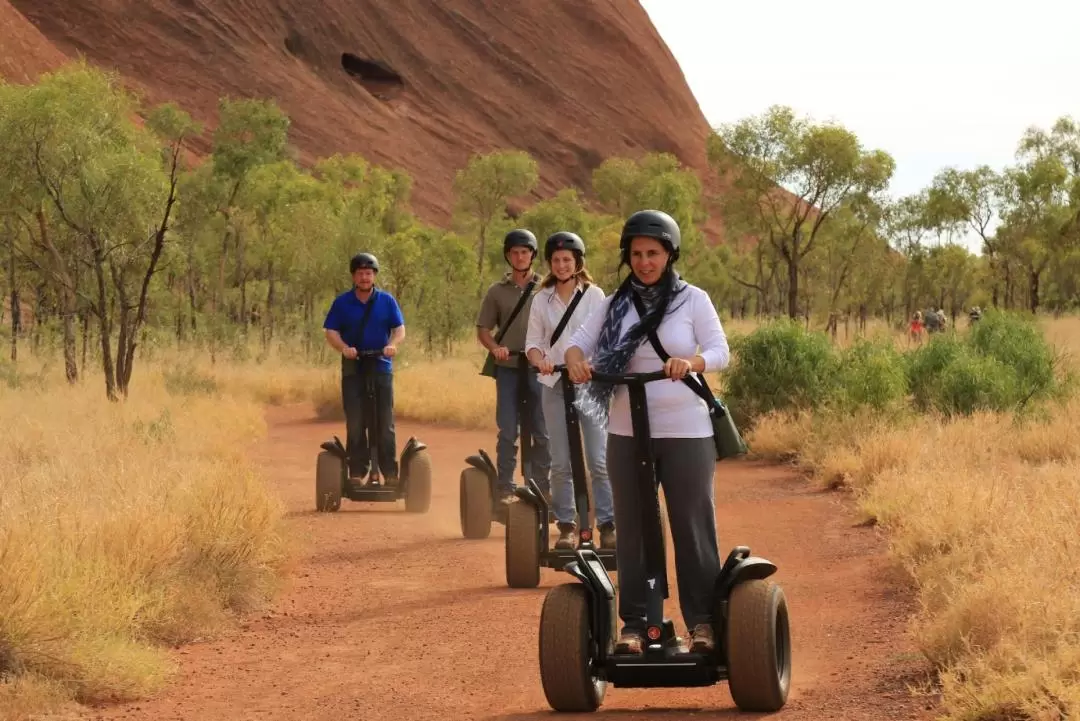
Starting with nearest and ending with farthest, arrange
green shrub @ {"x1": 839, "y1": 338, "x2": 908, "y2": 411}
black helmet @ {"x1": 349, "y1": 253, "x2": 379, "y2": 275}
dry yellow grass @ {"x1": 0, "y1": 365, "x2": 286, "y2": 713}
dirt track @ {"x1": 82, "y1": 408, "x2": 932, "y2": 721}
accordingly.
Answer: dirt track @ {"x1": 82, "y1": 408, "x2": 932, "y2": 721} → dry yellow grass @ {"x1": 0, "y1": 365, "x2": 286, "y2": 713} → black helmet @ {"x1": 349, "y1": 253, "x2": 379, "y2": 275} → green shrub @ {"x1": 839, "y1": 338, "x2": 908, "y2": 411}

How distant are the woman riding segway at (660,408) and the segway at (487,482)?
15.6 ft

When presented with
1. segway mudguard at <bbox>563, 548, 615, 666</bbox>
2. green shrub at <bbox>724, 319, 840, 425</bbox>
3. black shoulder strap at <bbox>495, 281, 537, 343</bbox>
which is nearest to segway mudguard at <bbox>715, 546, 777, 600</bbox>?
segway mudguard at <bbox>563, 548, 615, 666</bbox>

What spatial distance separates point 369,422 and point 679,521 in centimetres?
723

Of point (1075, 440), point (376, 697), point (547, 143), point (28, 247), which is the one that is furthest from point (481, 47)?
point (376, 697)

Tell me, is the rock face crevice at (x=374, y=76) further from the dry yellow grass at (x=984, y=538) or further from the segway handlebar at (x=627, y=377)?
the segway handlebar at (x=627, y=377)

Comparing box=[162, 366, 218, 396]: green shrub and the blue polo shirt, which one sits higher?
the blue polo shirt

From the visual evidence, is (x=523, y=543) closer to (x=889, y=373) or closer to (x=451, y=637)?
(x=451, y=637)

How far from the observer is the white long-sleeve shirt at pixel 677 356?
5672 millimetres

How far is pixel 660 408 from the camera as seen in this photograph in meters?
5.68

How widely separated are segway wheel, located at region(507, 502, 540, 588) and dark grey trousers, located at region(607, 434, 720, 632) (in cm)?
317

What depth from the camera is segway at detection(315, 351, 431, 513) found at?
12867 millimetres

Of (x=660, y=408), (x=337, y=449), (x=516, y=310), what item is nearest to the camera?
(x=660, y=408)

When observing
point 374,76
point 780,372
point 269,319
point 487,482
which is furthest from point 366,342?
point 374,76

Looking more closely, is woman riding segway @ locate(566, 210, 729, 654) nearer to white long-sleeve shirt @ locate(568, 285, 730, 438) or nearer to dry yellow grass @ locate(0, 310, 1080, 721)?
white long-sleeve shirt @ locate(568, 285, 730, 438)
